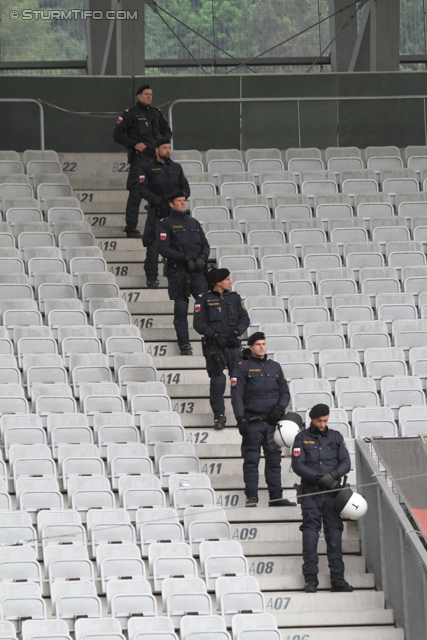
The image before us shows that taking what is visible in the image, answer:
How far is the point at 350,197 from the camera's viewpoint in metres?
17.2

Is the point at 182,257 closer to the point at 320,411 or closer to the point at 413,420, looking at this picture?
the point at 413,420

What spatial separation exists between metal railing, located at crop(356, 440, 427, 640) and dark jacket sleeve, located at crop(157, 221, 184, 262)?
319cm

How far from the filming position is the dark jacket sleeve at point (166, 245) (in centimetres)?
1420

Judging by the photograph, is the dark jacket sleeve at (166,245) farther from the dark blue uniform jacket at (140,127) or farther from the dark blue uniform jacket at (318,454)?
the dark blue uniform jacket at (318,454)

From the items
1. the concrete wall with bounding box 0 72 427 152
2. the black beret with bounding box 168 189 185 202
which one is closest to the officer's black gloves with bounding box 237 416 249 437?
the black beret with bounding box 168 189 185 202

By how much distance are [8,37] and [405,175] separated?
20.9 ft

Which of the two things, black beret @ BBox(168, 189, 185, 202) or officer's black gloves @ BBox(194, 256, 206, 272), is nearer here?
officer's black gloves @ BBox(194, 256, 206, 272)

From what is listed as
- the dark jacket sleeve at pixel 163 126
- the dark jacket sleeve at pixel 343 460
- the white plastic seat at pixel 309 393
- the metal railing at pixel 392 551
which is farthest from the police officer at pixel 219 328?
the dark jacket sleeve at pixel 163 126

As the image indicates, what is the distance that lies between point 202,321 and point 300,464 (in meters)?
2.24

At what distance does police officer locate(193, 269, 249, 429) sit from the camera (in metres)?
13.1

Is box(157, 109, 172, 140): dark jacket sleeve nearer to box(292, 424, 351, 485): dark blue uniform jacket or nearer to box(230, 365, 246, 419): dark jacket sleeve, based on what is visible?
box(230, 365, 246, 419): dark jacket sleeve

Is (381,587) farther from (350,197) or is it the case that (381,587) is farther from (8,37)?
(8,37)

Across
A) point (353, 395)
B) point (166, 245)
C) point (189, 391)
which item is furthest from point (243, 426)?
point (166, 245)

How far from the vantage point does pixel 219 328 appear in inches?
518
